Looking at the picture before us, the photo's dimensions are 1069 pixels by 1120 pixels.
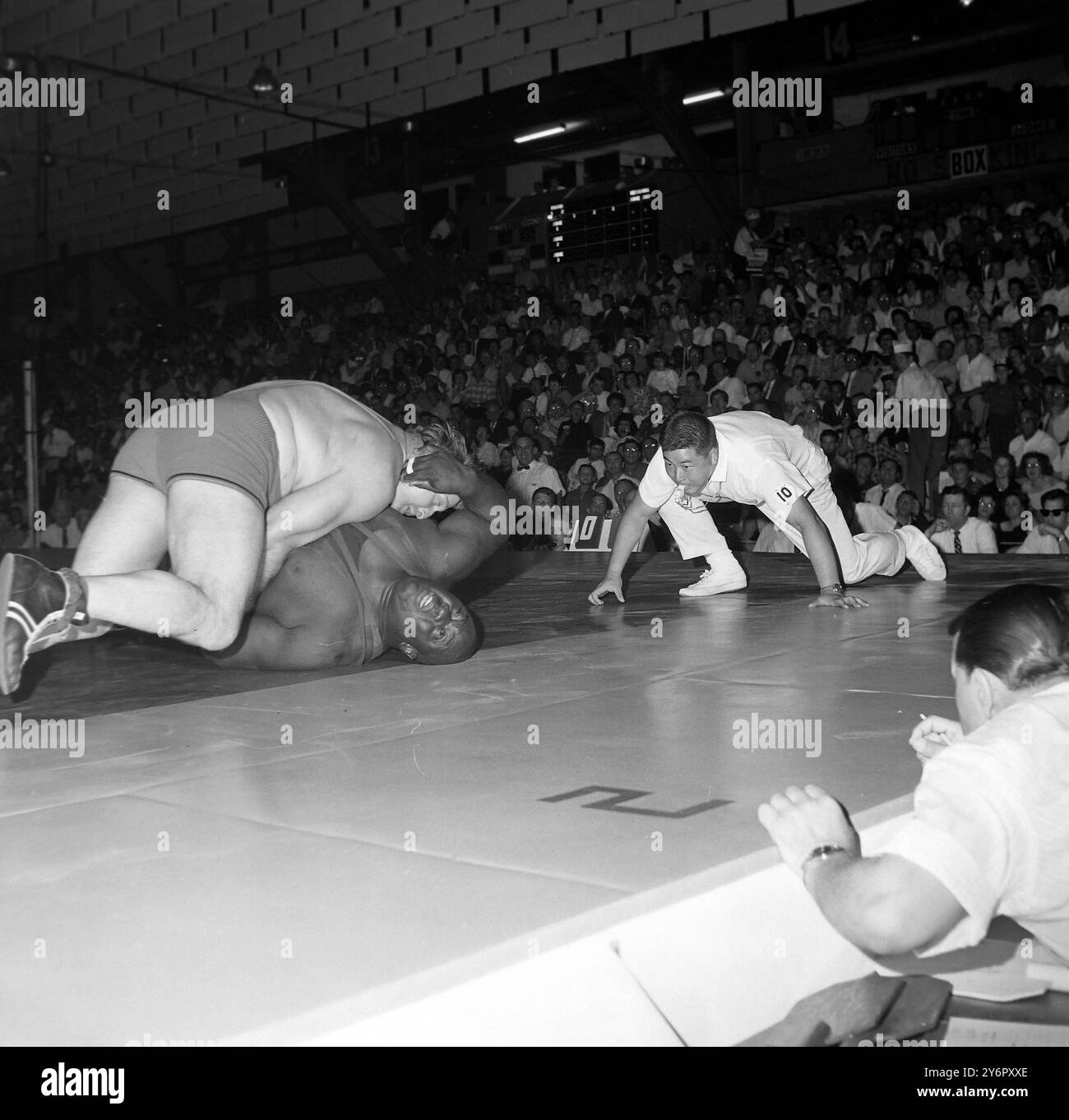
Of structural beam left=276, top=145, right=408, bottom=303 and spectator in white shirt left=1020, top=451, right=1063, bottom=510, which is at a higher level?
structural beam left=276, top=145, right=408, bottom=303

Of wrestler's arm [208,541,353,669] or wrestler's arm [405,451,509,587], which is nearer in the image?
wrestler's arm [208,541,353,669]

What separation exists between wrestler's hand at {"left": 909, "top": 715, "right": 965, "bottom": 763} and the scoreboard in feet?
38.4

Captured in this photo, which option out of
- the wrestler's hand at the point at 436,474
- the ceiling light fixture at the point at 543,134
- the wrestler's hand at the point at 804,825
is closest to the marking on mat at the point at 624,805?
the wrestler's hand at the point at 804,825

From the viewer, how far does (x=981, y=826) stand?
132 centimetres

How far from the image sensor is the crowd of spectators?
763 cm

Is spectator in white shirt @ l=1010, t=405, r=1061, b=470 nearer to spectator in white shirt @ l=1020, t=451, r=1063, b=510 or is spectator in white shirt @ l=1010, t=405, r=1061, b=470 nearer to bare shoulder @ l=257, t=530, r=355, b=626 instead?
spectator in white shirt @ l=1020, t=451, r=1063, b=510

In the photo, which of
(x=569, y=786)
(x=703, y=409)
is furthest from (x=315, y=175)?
(x=569, y=786)

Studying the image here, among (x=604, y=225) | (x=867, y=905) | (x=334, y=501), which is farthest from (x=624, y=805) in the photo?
(x=604, y=225)

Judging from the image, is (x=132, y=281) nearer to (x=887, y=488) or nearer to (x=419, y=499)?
(x=887, y=488)

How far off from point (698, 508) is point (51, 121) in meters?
8.94

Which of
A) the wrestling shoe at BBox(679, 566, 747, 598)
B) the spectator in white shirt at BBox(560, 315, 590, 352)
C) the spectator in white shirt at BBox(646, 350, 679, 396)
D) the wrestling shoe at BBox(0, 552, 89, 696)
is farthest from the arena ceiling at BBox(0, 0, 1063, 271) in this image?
the wrestling shoe at BBox(0, 552, 89, 696)

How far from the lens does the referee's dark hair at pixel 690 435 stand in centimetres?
424
